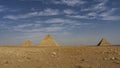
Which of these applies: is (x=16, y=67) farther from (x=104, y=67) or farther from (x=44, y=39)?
(x=44, y=39)

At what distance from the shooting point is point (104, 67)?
9.49m

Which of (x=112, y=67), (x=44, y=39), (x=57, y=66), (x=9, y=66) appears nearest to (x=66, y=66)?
(x=57, y=66)

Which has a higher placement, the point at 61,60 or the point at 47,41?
the point at 61,60

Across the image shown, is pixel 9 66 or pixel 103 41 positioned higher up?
pixel 9 66

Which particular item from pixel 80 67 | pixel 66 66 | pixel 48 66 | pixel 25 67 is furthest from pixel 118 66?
pixel 25 67

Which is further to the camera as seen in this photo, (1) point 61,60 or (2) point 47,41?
(2) point 47,41

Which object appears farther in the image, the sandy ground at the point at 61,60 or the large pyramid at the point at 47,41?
the large pyramid at the point at 47,41

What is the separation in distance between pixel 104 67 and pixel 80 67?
3.43 feet

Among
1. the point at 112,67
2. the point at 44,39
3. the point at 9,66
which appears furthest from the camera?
the point at 44,39

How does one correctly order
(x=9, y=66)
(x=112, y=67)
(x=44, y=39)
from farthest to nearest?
1. (x=44, y=39)
2. (x=9, y=66)
3. (x=112, y=67)

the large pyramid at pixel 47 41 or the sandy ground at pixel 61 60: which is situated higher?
the sandy ground at pixel 61 60

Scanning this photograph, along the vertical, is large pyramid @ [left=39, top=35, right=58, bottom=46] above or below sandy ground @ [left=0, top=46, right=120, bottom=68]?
below

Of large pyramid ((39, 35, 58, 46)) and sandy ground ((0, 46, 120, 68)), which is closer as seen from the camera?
sandy ground ((0, 46, 120, 68))

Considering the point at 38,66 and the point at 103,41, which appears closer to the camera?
the point at 38,66
